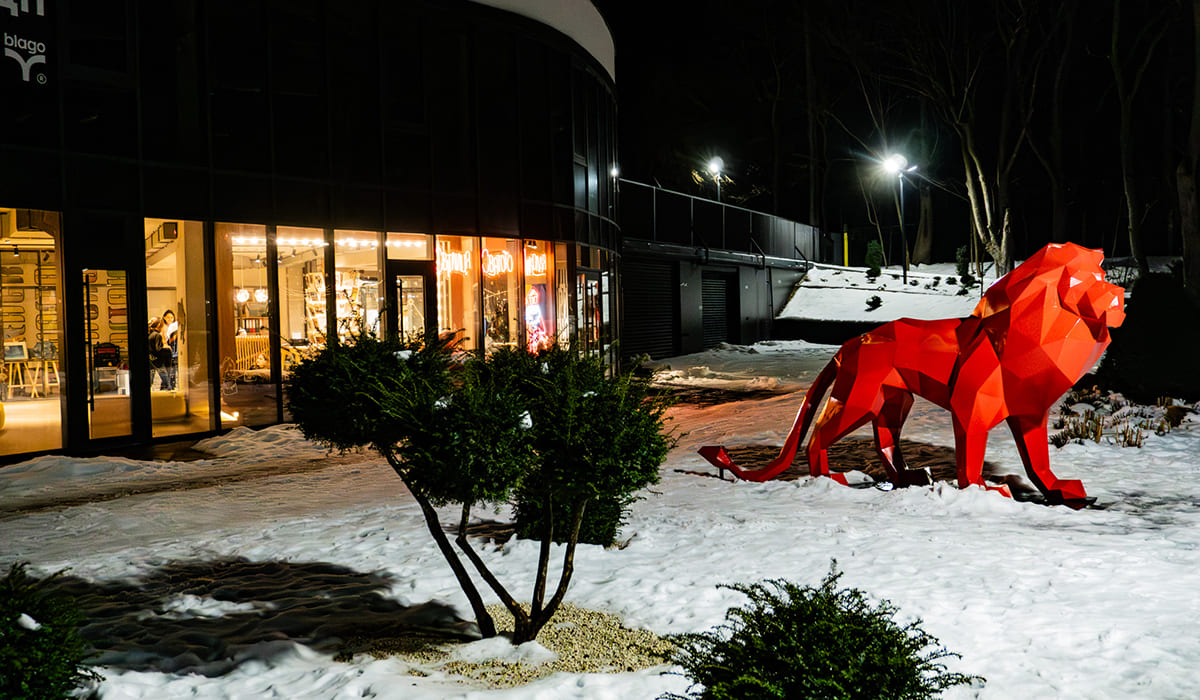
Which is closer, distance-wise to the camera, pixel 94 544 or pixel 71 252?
pixel 94 544

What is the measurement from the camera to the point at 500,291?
1867cm

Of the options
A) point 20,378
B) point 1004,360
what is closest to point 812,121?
point 1004,360

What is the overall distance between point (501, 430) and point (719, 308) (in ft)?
101

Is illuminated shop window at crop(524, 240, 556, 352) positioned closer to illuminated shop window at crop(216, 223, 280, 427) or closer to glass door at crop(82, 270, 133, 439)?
illuminated shop window at crop(216, 223, 280, 427)

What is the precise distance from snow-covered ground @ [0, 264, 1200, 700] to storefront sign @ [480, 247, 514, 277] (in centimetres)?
732

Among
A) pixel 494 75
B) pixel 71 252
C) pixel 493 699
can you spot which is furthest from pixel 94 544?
pixel 494 75

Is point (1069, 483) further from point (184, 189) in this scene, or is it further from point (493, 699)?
point (184, 189)

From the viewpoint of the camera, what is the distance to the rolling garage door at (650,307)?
28656 millimetres

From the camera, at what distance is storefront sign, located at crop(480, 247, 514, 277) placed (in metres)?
18.2

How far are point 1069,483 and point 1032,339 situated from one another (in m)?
1.61

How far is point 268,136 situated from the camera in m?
14.8

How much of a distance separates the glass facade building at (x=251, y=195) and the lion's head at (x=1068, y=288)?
481 centimetres

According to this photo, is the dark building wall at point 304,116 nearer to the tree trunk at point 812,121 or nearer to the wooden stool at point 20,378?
the wooden stool at point 20,378

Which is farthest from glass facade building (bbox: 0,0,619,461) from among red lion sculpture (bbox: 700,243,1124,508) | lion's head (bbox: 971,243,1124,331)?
lion's head (bbox: 971,243,1124,331)
